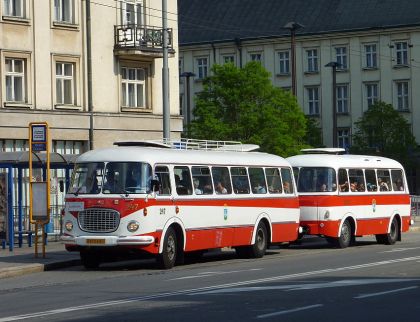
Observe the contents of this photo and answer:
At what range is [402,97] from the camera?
9294 centimetres

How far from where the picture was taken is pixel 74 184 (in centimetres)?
2661

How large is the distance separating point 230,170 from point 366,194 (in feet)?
24.0

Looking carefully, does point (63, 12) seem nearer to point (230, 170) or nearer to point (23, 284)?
point (230, 170)

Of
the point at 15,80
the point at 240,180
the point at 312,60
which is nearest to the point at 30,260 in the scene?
the point at 240,180

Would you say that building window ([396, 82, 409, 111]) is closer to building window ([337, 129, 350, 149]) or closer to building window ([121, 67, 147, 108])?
building window ([337, 129, 350, 149])

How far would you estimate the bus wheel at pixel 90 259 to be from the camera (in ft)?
88.4

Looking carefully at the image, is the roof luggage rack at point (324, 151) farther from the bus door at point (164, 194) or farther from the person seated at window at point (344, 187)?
the bus door at point (164, 194)

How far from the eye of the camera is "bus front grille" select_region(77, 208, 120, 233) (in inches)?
1015

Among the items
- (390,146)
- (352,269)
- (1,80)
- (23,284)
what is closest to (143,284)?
(23,284)

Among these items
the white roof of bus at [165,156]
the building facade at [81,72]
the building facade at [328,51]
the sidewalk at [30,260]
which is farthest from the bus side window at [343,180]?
the building facade at [328,51]

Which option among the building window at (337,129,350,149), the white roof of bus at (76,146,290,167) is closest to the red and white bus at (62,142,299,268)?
the white roof of bus at (76,146,290,167)

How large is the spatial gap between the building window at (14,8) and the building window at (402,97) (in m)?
53.0

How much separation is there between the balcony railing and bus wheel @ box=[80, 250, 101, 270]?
2041 cm

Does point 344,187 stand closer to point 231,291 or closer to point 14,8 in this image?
point 14,8
